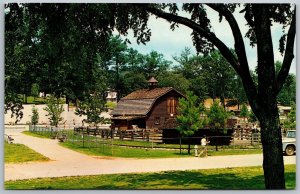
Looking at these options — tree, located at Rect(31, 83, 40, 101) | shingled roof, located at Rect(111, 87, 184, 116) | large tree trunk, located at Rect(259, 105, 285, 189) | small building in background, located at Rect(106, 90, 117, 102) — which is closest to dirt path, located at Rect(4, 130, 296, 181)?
tree, located at Rect(31, 83, 40, 101)

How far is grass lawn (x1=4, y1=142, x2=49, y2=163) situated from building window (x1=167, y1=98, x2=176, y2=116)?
7.31 feet

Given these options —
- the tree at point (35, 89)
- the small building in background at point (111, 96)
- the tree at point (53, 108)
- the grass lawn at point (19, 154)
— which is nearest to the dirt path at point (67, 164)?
the grass lawn at point (19, 154)

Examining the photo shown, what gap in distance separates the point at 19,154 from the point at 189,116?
3.01 meters

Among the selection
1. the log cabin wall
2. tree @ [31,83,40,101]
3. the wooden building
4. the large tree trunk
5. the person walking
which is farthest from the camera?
the person walking

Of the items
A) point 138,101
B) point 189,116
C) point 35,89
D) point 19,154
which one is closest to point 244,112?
point 189,116

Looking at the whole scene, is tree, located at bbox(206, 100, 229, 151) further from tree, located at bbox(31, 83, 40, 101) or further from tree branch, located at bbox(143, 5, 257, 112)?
tree, located at bbox(31, 83, 40, 101)

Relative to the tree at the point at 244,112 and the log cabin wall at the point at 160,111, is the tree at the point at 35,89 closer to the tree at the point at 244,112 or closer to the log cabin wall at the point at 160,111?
the log cabin wall at the point at 160,111

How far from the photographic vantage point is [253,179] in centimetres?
732

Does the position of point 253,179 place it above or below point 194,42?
below

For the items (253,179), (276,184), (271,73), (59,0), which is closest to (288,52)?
(271,73)

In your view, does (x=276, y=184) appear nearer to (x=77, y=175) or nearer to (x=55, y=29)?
(x=77, y=175)

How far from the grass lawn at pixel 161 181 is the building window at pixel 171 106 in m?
1.09

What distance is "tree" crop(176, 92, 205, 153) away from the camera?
26.2 feet

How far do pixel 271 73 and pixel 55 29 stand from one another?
3.10 m
